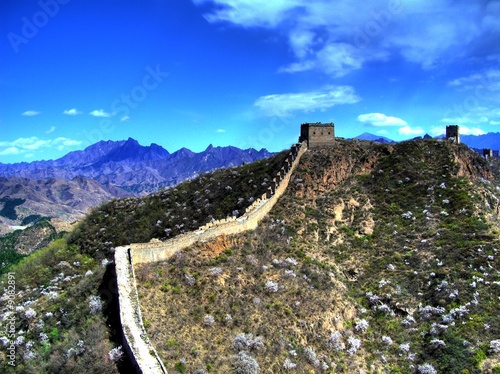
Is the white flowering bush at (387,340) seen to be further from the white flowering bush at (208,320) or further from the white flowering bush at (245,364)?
the white flowering bush at (208,320)

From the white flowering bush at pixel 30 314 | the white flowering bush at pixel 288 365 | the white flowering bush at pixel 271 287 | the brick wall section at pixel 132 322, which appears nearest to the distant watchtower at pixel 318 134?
the white flowering bush at pixel 271 287

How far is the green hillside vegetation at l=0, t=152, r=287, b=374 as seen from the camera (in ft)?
111

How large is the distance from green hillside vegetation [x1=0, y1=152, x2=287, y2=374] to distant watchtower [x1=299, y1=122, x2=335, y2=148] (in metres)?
5.06

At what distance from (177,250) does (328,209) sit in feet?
76.0

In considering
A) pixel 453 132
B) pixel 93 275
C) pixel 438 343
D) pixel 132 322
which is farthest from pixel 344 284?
pixel 453 132

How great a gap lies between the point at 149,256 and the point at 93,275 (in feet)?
20.6

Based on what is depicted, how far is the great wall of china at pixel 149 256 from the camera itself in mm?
30141

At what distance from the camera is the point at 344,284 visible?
47.9m

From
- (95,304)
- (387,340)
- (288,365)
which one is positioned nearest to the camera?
(288,365)

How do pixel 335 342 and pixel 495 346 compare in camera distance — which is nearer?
pixel 495 346

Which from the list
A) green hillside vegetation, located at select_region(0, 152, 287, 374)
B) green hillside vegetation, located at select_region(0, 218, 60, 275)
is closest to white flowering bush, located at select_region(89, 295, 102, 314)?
green hillside vegetation, located at select_region(0, 152, 287, 374)

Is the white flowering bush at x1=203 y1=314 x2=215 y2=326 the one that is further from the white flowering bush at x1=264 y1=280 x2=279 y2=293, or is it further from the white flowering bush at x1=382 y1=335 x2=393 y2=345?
the white flowering bush at x1=382 y1=335 x2=393 y2=345

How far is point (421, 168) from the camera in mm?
65000

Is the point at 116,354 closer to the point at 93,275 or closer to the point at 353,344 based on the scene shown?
the point at 93,275
